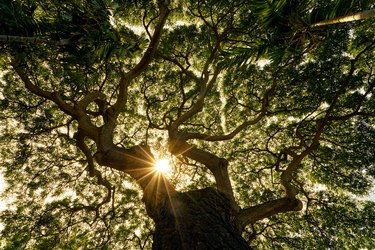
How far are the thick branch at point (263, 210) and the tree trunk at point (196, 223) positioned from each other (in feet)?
3.20

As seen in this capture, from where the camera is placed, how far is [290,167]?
6383 mm

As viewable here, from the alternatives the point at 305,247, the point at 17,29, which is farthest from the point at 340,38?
the point at 17,29

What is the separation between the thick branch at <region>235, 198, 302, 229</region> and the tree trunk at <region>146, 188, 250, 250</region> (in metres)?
0.98

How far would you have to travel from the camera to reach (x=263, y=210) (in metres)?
5.26

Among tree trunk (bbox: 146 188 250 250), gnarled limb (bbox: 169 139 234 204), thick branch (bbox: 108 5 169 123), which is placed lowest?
tree trunk (bbox: 146 188 250 250)

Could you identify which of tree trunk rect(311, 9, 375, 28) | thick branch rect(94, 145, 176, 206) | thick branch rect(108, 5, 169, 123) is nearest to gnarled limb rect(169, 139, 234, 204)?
thick branch rect(94, 145, 176, 206)

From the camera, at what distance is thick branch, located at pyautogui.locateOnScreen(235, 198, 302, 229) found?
4.89 meters

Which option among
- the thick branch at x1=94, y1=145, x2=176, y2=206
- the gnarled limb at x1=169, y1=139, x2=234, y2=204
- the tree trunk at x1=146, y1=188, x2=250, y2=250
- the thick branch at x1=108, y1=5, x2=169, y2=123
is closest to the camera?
the tree trunk at x1=146, y1=188, x2=250, y2=250

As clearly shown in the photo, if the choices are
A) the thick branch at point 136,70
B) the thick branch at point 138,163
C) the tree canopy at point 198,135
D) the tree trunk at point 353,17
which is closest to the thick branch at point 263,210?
the tree canopy at point 198,135

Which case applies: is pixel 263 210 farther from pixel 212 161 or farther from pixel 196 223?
pixel 196 223

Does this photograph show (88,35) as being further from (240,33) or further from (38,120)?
(38,120)

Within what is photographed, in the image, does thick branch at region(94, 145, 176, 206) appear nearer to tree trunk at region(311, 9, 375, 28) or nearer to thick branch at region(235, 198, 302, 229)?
thick branch at region(235, 198, 302, 229)

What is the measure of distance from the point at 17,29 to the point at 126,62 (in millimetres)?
7849

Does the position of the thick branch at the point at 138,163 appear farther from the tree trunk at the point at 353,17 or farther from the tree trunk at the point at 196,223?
the tree trunk at the point at 353,17
